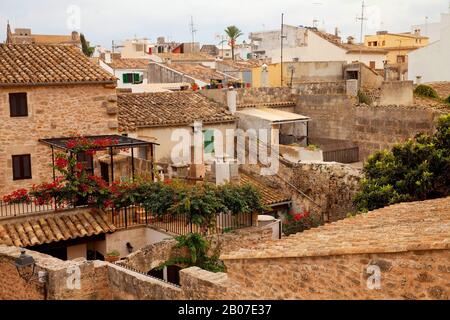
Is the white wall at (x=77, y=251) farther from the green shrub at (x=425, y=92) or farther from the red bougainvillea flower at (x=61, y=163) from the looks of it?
the green shrub at (x=425, y=92)

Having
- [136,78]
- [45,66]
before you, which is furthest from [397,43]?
[45,66]

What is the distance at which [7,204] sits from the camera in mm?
18953

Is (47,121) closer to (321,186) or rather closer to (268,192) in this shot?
(268,192)

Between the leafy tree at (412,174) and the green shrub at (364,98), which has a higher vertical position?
the green shrub at (364,98)

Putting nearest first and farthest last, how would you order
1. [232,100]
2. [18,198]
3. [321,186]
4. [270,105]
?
[18,198], [321,186], [232,100], [270,105]

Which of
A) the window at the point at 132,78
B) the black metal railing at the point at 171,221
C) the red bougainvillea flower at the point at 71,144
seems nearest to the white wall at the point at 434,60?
the window at the point at 132,78

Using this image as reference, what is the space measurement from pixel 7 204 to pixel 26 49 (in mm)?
7461

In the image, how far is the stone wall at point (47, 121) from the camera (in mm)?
21375

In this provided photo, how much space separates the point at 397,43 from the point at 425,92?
27.2 m

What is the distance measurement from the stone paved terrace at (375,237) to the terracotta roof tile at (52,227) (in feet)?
28.1

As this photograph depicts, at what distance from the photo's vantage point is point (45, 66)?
887 inches

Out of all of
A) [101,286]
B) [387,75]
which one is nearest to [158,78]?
[387,75]
